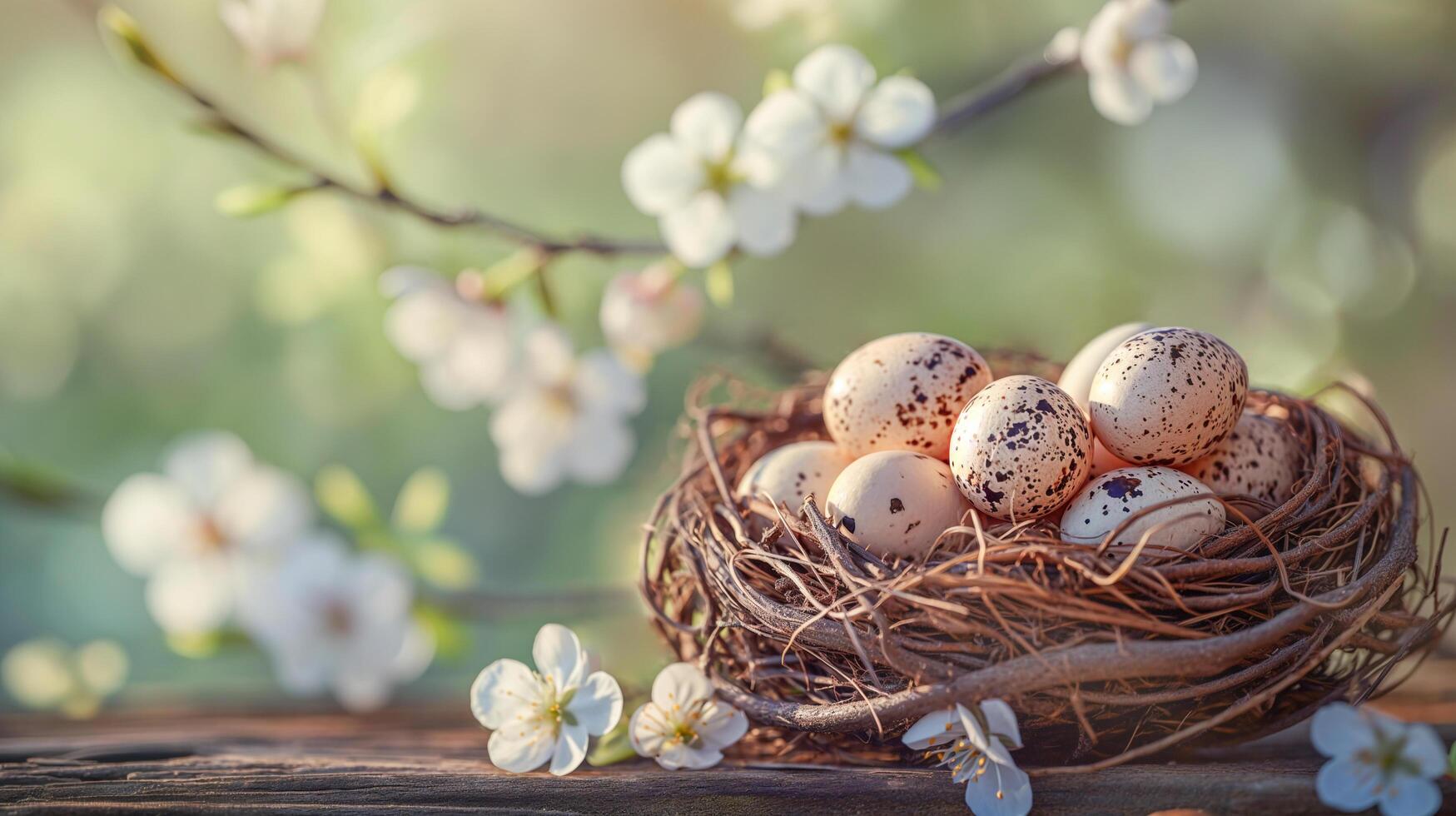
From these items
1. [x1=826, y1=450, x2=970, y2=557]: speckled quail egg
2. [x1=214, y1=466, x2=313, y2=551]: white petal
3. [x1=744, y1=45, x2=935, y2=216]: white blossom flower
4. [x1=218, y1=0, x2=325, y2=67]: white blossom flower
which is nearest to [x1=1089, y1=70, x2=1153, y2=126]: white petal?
[x1=744, y1=45, x2=935, y2=216]: white blossom flower

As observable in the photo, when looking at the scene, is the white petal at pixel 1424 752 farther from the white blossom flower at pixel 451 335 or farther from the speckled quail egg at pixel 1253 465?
the white blossom flower at pixel 451 335

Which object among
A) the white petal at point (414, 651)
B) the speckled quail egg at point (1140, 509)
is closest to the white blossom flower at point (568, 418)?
the white petal at point (414, 651)

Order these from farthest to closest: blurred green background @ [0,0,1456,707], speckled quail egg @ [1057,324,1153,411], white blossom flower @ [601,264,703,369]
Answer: blurred green background @ [0,0,1456,707] < white blossom flower @ [601,264,703,369] < speckled quail egg @ [1057,324,1153,411]

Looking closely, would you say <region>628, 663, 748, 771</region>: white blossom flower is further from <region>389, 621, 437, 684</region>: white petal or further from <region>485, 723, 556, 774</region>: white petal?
<region>389, 621, 437, 684</region>: white petal

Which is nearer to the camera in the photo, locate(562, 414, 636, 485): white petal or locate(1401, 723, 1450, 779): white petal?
locate(1401, 723, 1450, 779): white petal

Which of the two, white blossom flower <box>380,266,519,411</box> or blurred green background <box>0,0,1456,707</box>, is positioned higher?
blurred green background <box>0,0,1456,707</box>

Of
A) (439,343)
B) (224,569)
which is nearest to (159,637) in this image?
(224,569)

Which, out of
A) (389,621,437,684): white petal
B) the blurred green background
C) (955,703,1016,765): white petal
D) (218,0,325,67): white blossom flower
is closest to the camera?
(955,703,1016,765): white petal

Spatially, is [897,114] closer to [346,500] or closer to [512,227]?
[512,227]

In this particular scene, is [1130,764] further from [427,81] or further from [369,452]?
[369,452]
